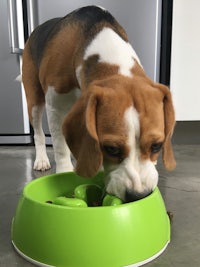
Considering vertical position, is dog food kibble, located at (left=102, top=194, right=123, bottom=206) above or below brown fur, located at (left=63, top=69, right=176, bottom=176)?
below

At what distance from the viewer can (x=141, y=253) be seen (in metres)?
1.17

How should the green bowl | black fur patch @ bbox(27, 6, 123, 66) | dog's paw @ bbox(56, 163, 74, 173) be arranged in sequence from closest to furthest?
the green bowl → black fur patch @ bbox(27, 6, 123, 66) → dog's paw @ bbox(56, 163, 74, 173)

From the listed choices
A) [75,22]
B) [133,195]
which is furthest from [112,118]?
[75,22]

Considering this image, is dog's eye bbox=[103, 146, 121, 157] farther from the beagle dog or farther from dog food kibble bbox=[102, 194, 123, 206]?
dog food kibble bbox=[102, 194, 123, 206]

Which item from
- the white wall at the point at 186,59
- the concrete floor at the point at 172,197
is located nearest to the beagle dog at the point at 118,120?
the concrete floor at the point at 172,197

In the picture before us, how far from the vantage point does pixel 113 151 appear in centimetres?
120

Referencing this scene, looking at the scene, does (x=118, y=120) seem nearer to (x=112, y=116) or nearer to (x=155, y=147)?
(x=112, y=116)

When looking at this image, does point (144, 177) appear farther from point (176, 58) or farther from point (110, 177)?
point (176, 58)

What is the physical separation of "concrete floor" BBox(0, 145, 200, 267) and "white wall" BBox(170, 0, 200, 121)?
308 mm

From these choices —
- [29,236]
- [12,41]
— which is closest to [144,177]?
[29,236]

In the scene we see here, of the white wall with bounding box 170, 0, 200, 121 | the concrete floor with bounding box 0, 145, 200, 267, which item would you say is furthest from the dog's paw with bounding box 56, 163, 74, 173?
the white wall with bounding box 170, 0, 200, 121

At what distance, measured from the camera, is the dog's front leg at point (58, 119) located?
5.92 ft

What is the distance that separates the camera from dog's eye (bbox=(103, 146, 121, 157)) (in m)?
1.19

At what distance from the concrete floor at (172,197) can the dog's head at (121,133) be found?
245 millimetres
